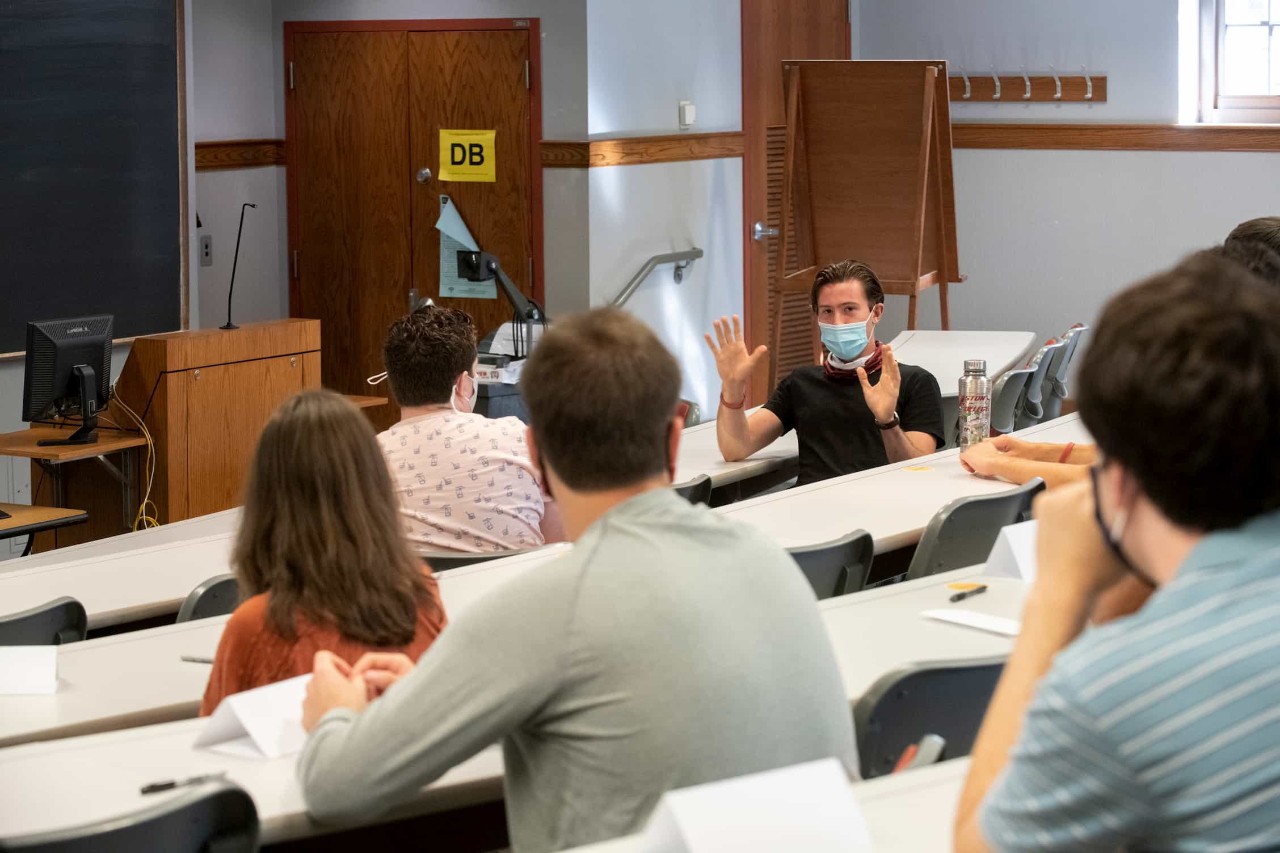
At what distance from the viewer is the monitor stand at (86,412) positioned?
5430mm

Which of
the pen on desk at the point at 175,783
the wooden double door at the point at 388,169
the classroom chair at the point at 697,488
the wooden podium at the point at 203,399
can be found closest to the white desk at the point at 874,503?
the classroom chair at the point at 697,488

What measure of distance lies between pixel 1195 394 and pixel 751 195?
742 cm

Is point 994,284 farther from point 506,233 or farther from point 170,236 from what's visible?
point 170,236

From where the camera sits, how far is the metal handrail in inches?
290

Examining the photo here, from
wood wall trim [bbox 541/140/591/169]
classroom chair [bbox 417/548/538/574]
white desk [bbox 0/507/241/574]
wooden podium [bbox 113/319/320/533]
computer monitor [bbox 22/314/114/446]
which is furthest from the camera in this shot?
wood wall trim [bbox 541/140/591/169]

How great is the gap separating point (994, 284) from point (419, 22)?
3440 mm

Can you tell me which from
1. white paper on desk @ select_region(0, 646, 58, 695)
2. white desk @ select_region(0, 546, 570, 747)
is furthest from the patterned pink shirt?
white paper on desk @ select_region(0, 646, 58, 695)

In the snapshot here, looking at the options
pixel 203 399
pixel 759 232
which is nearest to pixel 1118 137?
pixel 759 232

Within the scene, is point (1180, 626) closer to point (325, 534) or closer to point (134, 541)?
point (325, 534)

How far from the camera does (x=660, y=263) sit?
764 centimetres

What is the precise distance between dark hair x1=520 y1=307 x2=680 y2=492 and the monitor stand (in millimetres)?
4138

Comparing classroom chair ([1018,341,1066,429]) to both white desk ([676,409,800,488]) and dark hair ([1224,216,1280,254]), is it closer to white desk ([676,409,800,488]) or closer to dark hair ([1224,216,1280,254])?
white desk ([676,409,800,488])

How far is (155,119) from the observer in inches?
265

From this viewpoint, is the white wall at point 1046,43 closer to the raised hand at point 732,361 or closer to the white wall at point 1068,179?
the white wall at point 1068,179
